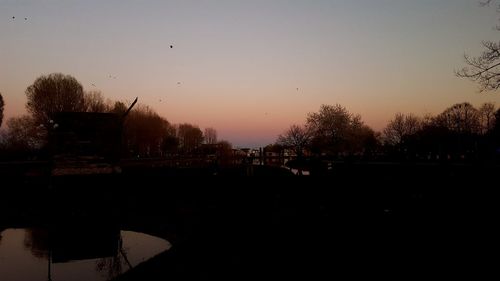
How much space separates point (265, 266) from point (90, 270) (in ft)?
14.9

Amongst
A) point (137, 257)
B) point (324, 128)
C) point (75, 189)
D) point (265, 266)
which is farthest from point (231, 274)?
point (324, 128)

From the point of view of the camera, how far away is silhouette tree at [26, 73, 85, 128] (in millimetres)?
56406

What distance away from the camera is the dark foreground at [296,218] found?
8.38m

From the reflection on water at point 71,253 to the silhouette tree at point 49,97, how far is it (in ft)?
154

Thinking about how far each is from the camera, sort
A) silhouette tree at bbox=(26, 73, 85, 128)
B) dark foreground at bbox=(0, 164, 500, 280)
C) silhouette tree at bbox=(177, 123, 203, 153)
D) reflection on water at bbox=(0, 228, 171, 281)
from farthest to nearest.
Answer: silhouette tree at bbox=(177, 123, 203, 153) → silhouette tree at bbox=(26, 73, 85, 128) → reflection on water at bbox=(0, 228, 171, 281) → dark foreground at bbox=(0, 164, 500, 280)

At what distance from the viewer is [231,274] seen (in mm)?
8070

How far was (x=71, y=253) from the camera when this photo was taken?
1154cm

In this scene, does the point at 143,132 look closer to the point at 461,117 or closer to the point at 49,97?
the point at 49,97

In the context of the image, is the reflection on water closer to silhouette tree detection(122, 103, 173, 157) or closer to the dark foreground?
the dark foreground

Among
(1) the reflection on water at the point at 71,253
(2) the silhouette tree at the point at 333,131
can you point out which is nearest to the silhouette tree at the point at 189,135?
(2) the silhouette tree at the point at 333,131

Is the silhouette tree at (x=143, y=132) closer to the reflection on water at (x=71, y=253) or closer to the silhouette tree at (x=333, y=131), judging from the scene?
the silhouette tree at (x=333, y=131)

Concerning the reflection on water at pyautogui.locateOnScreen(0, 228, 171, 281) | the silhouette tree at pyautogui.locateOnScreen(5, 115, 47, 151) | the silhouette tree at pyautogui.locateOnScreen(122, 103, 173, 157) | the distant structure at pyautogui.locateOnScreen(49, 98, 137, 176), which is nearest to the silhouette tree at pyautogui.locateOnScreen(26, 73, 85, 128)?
the silhouette tree at pyautogui.locateOnScreen(5, 115, 47, 151)

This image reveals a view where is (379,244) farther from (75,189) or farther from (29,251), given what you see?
(75,189)

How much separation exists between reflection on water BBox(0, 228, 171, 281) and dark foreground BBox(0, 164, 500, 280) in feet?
3.05
